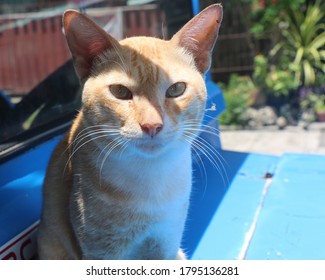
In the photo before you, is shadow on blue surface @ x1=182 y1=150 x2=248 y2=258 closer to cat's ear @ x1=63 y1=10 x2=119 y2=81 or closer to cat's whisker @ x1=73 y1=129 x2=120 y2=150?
cat's whisker @ x1=73 y1=129 x2=120 y2=150

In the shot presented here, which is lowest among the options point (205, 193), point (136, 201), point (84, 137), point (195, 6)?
point (205, 193)

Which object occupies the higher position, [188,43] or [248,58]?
[188,43]

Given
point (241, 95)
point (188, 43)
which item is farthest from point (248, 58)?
point (188, 43)

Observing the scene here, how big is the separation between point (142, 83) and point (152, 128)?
163 millimetres

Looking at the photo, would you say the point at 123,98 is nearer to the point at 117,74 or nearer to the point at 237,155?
the point at 117,74

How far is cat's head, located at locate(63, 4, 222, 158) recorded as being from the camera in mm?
1198

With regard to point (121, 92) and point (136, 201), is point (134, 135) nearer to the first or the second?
point (121, 92)

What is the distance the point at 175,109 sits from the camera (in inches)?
49.3

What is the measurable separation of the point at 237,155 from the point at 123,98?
1.50 meters

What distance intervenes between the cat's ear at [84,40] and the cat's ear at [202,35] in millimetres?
232

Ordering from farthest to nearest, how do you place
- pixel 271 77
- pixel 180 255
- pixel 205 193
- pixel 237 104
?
pixel 271 77 → pixel 237 104 → pixel 205 193 → pixel 180 255

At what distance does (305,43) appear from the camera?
6418 mm

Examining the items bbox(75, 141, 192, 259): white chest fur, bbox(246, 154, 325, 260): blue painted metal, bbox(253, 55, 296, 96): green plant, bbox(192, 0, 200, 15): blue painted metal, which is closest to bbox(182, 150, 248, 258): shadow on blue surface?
bbox(246, 154, 325, 260): blue painted metal

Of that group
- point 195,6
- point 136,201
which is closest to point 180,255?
point 136,201
